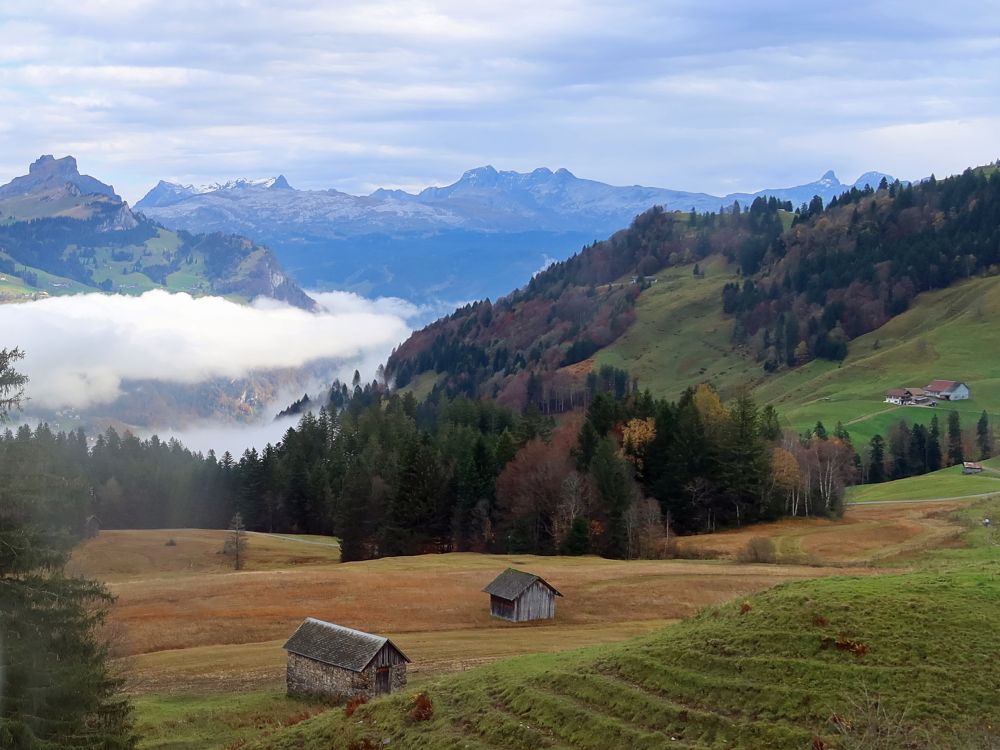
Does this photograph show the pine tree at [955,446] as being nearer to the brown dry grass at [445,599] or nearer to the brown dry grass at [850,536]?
the brown dry grass at [850,536]

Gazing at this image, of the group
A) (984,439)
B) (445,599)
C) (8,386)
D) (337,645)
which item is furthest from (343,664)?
(984,439)

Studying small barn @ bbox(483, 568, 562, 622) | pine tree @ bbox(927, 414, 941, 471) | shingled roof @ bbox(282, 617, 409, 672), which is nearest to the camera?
shingled roof @ bbox(282, 617, 409, 672)

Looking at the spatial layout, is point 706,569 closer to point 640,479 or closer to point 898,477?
point 640,479

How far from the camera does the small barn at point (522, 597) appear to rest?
6506 cm

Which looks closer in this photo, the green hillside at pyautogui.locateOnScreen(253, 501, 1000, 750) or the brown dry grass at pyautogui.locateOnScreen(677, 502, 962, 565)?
the green hillside at pyautogui.locateOnScreen(253, 501, 1000, 750)

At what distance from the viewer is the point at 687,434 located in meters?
102

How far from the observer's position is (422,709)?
34469 mm

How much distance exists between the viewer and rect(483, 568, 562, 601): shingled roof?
6494 centimetres

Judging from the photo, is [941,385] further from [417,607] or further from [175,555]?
[417,607]

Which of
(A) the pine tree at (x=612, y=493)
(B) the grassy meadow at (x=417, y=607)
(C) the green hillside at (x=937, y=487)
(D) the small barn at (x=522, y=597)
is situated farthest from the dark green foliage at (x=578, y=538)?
(C) the green hillside at (x=937, y=487)

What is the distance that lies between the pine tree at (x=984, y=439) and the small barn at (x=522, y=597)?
109 m

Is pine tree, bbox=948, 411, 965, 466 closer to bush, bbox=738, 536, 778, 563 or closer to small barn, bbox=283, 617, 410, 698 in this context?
bush, bbox=738, 536, 778, 563

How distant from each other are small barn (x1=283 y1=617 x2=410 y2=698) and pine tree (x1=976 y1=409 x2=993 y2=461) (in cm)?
12976

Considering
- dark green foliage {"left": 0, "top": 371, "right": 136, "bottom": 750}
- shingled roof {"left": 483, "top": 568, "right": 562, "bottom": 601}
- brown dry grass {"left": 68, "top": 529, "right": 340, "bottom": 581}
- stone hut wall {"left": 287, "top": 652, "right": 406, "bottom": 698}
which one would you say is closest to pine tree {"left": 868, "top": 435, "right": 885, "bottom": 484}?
brown dry grass {"left": 68, "top": 529, "right": 340, "bottom": 581}
